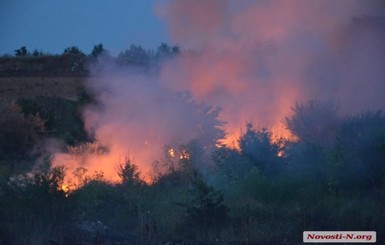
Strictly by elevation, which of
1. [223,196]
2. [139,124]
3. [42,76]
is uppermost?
[42,76]

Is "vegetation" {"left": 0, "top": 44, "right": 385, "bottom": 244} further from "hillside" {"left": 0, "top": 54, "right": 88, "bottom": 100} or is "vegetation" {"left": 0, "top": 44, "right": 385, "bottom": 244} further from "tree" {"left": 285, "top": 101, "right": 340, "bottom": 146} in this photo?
"hillside" {"left": 0, "top": 54, "right": 88, "bottom": 100}

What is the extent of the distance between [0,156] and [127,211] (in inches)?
414

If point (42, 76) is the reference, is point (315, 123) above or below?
below

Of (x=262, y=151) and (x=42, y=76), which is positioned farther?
(x=42, y=76)

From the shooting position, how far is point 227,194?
15336mm

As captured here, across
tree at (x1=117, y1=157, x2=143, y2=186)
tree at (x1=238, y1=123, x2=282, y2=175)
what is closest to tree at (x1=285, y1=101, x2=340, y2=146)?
tree at (x1=238, y1=123, x2=282, y2=175)

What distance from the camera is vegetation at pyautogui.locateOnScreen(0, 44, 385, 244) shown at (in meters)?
12.4

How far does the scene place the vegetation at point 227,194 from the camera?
12.4m

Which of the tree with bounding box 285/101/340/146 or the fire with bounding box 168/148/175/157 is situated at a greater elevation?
the tree with bounding box 285/101/340/146

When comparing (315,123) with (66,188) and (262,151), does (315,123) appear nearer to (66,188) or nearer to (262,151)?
(262,151)

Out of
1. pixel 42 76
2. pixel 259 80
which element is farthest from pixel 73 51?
pixel 259 80

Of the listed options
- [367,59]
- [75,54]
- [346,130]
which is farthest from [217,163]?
[75,54]

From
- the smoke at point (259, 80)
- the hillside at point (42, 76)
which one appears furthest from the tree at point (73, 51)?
the smoke at point (259, 80)

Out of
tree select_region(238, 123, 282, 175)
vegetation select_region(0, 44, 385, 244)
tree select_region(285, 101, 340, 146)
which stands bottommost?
vegetation select_region(0, 44, 385, 244)
